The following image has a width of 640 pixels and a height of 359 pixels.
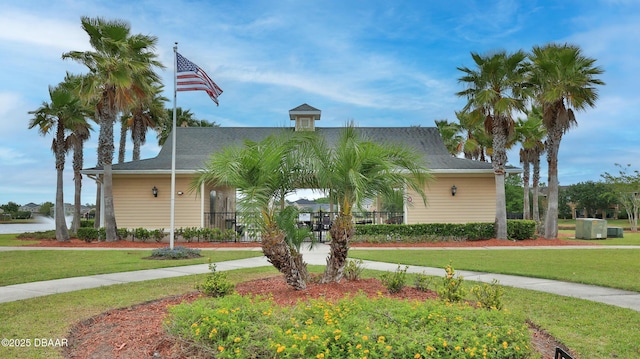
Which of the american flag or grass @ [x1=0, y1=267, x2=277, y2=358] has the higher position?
the american flag

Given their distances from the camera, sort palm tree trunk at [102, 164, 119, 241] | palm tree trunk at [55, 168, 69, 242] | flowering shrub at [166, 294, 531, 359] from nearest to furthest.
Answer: flowering shrub at [166, 294, 531, 359] → palm tree trunk at [102, 164, 119, 241] → palm tree trunk at [55, 168, 69, 242]

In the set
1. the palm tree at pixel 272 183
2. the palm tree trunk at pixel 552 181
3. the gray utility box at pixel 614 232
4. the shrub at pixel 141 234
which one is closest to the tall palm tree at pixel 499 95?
the palm tree trunk at pixel 552 181

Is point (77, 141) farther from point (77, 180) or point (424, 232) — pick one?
point (424, 232)

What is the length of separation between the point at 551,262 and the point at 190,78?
1195cm

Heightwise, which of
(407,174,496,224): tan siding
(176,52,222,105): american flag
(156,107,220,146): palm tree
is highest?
(156,107,220,146): palm tree

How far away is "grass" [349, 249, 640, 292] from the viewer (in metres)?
8.96

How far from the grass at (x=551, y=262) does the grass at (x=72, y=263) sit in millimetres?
5533

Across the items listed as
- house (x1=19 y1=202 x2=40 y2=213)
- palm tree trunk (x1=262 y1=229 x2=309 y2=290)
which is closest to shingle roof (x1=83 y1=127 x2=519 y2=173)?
palm tree trunk (x1=262 y1=229 x2=309 y2=290)

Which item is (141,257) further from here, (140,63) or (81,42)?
(81,42)

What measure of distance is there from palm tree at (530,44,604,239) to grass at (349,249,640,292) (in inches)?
256

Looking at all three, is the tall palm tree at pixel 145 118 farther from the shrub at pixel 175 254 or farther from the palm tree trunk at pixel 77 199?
the shrub at pixel 175 254

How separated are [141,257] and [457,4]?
461 inches

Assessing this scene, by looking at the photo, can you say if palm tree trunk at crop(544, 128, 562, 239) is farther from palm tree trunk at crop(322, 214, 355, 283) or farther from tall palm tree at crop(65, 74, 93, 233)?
tall palm tree at crop(65, 74, 93, 233)

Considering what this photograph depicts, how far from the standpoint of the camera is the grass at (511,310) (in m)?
4.54
